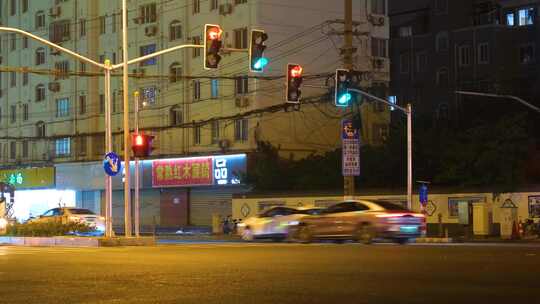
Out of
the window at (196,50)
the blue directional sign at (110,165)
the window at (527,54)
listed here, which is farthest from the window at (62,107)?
the blue directional sign at (110,165)

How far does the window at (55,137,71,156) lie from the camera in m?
68.2

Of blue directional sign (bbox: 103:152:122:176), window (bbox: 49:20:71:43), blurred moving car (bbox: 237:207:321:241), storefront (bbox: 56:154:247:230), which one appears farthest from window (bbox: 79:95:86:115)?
blue directional sign (bbox: 103:152:122:176)

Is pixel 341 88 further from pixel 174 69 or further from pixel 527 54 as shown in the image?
pixel 527 54

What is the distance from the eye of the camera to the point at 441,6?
75.8 meters

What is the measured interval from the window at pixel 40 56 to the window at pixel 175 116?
1532 centimetres

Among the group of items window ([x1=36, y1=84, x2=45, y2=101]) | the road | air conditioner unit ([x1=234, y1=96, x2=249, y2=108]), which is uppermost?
window ([x1=36, y1=84, x2=45, y2=101])

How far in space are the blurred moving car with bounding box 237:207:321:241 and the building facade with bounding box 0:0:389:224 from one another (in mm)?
15557

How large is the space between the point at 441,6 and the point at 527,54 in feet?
32.7

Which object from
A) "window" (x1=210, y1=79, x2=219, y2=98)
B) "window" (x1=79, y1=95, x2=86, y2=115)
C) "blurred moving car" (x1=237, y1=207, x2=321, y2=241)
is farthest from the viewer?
"window" (x1=79, y1=95, x2=86, y2=115)

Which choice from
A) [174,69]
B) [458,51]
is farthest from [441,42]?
[174,69]

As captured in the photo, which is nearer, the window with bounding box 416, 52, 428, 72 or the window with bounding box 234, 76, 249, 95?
the window with bounding box 234, 76, 249, 95

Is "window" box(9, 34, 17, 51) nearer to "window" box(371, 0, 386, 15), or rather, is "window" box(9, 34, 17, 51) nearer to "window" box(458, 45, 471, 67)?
"window" box(371, 0, 386, 15)

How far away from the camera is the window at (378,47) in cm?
6149

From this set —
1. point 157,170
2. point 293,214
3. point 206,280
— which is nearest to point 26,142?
point 157,170
